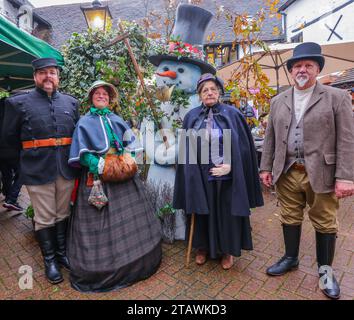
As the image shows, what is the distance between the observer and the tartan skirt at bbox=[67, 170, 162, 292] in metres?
2.47

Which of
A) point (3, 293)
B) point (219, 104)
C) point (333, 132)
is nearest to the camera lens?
point (333, 132)

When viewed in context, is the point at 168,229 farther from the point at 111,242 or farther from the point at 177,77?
the point at 177,77

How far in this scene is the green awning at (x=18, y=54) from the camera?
2.71 m

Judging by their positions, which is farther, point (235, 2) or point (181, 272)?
point (235, 2)

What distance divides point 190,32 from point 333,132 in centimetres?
219

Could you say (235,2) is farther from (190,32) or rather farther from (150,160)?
(150,160)

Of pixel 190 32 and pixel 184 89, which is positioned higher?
pixel 190 32

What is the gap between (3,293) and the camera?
2.53 metres

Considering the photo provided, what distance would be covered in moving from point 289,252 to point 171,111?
202 cm

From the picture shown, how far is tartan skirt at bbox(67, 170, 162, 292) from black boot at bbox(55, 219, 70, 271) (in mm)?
130

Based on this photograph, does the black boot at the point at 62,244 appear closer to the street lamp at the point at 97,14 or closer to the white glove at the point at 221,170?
the white glove at the point at 221,170

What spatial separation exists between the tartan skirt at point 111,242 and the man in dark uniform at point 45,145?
0.20 m

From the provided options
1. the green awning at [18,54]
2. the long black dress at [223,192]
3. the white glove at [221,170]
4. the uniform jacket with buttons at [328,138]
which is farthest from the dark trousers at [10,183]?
the uniform jacket with buttons at [328,138]
